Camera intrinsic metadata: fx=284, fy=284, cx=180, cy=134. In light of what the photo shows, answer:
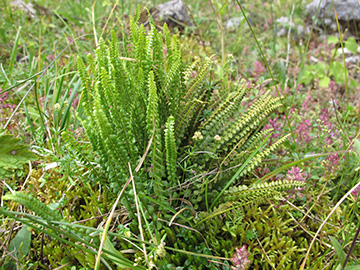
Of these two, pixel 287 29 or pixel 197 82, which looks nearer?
pixel 197 82

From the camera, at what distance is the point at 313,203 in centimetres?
207

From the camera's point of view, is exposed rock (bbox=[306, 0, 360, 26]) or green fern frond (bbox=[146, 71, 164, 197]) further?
exposed rock (bbox=[306, 0, 360, 26])

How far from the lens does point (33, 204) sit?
1252mm

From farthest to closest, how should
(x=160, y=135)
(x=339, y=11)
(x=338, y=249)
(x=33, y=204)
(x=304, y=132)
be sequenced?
(x=339, y=11) < (x=304, y=132) < (x=160, y=135) < (x=338, y=249) < (x=33, y=204)

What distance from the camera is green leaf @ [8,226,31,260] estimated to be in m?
1.67

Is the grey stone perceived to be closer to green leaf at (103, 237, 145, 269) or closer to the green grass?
the green grass

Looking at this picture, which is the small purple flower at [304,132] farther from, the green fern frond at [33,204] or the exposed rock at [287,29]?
the exposed rock at [287,29]

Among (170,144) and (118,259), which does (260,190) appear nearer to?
(170,144)

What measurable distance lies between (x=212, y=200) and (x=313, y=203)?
84cm

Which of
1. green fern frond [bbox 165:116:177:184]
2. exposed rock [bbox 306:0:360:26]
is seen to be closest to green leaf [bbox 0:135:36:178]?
green fern frond [bbox 165:116:177:184]

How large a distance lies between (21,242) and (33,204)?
62 centimetres

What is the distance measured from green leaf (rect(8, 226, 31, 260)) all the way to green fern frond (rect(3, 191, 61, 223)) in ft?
1.55

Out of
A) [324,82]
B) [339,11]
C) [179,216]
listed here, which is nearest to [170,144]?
[179,216]

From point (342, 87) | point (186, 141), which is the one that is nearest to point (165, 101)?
point (186, 141)
